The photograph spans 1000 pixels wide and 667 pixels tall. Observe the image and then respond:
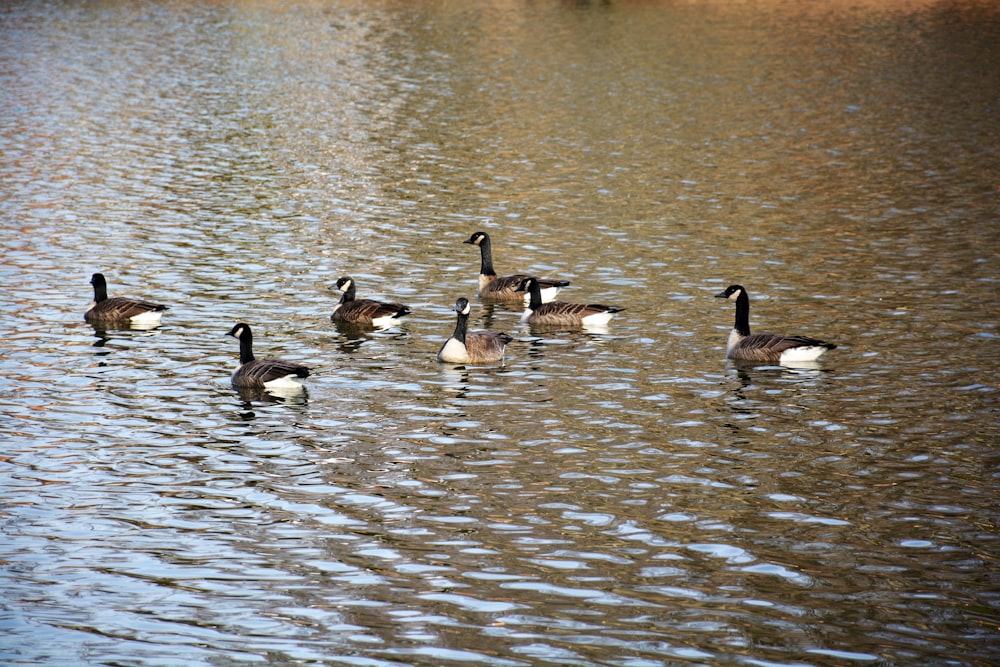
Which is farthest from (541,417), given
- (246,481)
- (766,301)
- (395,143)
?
(395,143)

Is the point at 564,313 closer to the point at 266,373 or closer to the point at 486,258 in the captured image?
the point at 486,258

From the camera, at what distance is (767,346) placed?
2025 cm

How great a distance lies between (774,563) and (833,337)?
10301 mm

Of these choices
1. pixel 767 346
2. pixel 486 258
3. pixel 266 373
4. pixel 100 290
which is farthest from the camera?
pixel 486 258

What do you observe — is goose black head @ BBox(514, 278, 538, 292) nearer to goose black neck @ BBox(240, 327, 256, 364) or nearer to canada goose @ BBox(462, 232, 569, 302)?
canada goose @ BBox(462, 232, 569, 302)

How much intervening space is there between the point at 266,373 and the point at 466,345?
11.8ft

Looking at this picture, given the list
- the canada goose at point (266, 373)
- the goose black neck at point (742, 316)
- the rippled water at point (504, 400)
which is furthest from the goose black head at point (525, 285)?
the canada goose at point (266, 373)

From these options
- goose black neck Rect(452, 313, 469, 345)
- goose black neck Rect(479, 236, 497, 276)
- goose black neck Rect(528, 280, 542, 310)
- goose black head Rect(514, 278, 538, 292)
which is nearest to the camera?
goose black neck Rect(452, 313, 469, 345)

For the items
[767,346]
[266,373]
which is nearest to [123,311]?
[266,373]

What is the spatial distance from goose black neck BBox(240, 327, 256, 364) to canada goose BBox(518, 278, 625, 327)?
614 centimetres

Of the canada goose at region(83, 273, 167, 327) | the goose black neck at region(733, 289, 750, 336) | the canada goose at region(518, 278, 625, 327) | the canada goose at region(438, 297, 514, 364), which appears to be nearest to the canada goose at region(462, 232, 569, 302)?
the canada goose at region(518, 278, 625, 327)

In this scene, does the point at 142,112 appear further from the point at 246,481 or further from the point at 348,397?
the point at 246,481

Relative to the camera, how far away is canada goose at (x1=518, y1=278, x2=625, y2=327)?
2266cm

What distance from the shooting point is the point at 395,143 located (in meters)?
45.6
